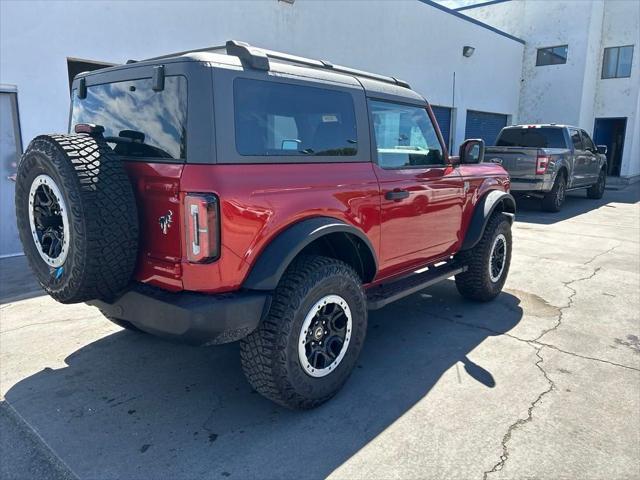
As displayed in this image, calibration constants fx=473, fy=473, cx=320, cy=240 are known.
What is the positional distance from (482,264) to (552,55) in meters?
18.7

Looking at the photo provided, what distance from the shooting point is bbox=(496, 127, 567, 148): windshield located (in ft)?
37.4

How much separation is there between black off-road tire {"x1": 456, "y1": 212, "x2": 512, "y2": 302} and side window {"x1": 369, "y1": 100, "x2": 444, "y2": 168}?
3.31 feet

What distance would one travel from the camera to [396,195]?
3537 millimetres

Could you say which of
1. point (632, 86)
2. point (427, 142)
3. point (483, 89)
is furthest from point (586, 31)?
point (427, 142)

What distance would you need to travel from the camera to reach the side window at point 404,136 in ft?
11.7

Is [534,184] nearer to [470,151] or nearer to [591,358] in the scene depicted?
[470,151]

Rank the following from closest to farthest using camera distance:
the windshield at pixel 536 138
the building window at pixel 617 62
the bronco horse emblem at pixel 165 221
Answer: the bronco horse emblem at pixel 165 221 < the windshield at pixel 536 138 < the building window at pixel 617 62

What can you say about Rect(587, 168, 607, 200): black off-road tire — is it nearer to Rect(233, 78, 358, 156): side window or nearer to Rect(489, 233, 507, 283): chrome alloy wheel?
Rect(489, 233, 507, 283): chrome alloy wheel

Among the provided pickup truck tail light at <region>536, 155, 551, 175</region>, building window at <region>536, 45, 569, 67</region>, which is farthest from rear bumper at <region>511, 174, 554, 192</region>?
building window at <region>536, 45, 569, 67</region>

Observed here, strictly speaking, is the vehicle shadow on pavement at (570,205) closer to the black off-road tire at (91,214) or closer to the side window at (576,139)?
the side window at (576,139)

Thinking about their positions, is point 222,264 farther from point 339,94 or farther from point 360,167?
point 339,94

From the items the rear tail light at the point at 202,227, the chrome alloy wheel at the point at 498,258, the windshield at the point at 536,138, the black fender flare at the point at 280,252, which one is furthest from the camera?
the windshield at the point at 536,138

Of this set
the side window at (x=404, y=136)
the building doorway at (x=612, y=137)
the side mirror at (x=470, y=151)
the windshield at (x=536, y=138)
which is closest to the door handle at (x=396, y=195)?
the side window at (x=404, y=136)

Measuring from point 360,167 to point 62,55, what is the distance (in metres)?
5.58
